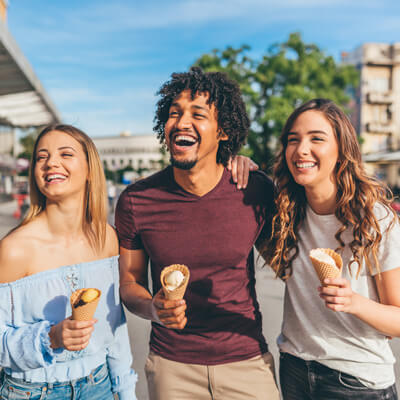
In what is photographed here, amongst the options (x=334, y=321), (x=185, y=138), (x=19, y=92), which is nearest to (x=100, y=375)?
(x=334, y=321)

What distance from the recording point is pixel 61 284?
6.59ft

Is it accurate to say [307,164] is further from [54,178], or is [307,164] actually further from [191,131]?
[54,178]

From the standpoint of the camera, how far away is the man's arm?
1.81 meters

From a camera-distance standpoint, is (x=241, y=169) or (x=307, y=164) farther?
(x=241, y=169)

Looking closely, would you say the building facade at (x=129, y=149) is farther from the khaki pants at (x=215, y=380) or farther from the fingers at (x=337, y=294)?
the fingers at (x=337, y=294)

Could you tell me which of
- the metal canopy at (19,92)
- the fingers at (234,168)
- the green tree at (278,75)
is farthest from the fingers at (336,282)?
the green tree at (278,75)

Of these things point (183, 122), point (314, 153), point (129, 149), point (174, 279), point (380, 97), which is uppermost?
point (129, 149)

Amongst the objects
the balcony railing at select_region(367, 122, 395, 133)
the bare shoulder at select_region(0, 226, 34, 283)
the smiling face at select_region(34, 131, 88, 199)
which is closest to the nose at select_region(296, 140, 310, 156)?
the smiling face at select_region(34, 131, 88, 199)

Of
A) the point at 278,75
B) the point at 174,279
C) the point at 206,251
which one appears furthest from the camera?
the point at 278,75

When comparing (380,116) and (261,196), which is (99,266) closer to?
(261,196)

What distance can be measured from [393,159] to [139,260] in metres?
15.1

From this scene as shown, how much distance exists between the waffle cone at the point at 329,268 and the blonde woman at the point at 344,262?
0.28 feet

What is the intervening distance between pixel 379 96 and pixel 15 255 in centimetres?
4357

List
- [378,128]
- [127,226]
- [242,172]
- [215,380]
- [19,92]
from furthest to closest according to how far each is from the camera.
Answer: [378,128] → [19,92] → [242,172] → [127,226] → [215,380]
